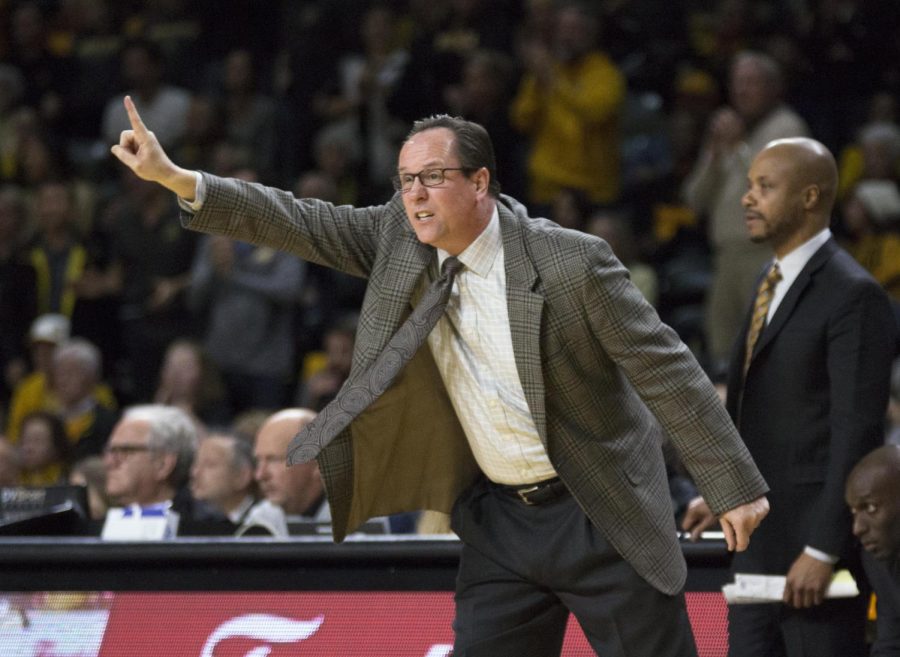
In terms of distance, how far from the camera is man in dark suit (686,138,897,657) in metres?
3.99

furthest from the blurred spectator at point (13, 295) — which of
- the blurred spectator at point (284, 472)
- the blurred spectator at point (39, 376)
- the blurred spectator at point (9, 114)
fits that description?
the blurred spectator at point (284, 472)

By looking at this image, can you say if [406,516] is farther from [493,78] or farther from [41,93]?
[41,93]

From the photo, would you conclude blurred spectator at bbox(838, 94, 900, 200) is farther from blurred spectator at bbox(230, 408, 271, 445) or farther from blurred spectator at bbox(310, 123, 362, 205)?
blurred spectator at bbox(230, 408, 271, 445)

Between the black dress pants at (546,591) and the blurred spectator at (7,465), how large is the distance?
13.8 feet

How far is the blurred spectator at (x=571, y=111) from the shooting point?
8961 millimetres

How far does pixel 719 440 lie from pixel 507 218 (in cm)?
70

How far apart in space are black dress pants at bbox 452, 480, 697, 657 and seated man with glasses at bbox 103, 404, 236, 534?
2435 millimetres

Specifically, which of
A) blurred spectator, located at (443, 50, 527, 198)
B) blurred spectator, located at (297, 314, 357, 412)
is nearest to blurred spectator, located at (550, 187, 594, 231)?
blurred spectator, located at (443, 50, 527, 198)

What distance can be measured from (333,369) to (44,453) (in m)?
1.54

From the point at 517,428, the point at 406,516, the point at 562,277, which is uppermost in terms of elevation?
the point at 562,277

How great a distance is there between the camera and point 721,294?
823 centimetres

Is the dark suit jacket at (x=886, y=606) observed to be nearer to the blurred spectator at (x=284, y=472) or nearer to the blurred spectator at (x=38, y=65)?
the blurred spectator at (x=284, y=472)

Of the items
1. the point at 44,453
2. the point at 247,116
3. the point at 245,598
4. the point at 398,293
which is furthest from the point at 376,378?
the point at 247,116

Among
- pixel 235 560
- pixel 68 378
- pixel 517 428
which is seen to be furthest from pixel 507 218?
pixel 68 378
